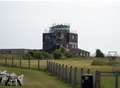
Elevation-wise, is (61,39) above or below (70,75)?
above

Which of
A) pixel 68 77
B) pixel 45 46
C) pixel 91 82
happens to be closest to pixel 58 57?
pixel 45 46

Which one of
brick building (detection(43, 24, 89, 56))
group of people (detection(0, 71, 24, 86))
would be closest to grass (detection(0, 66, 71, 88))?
group of people (detection(0, 71, 24, 86))

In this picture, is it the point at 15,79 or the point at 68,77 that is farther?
the point at 68,77

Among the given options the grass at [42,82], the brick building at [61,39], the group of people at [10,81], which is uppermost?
the brick building at [61,39]

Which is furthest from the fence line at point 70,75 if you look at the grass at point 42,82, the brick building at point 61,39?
the brick building at point 61,39

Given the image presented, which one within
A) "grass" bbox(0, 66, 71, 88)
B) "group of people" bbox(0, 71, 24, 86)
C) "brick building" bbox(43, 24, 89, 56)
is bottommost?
"grass" bbox(0, 66, 71, 88)

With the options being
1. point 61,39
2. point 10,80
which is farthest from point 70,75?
point 61,39

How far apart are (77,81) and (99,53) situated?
10161 centimetres

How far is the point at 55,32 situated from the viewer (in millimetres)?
163625

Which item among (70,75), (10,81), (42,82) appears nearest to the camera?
(10,81)

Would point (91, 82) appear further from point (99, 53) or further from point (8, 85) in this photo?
point (99, 53)

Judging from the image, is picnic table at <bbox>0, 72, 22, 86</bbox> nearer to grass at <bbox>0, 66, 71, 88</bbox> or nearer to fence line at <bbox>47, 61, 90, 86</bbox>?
grass at <bbox>0, 66, 71, 88</bbox>

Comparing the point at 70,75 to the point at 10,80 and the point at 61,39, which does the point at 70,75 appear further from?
the point at 61,39

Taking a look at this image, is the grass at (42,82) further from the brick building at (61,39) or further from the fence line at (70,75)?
the brick building at (61,39)
